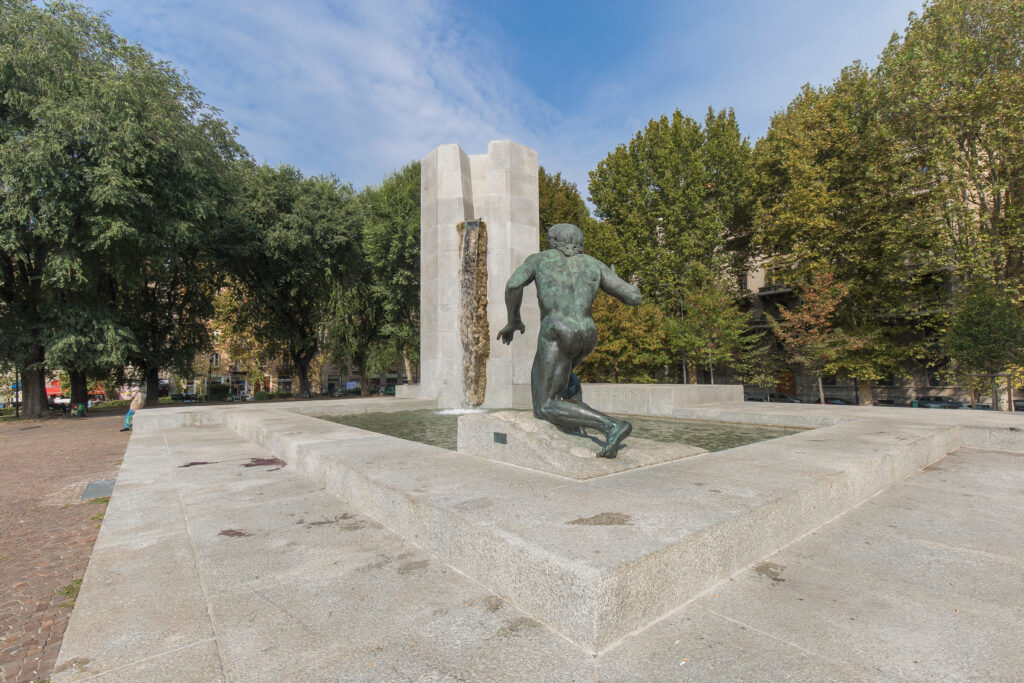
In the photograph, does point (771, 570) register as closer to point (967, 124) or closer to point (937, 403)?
point (967, 124)

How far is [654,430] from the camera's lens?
30.1 ft

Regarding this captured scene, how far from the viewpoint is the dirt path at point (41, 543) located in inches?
109

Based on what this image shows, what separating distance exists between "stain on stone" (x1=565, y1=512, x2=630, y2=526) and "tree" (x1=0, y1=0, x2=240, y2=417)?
21017mm

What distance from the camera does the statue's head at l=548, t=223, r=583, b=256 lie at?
Result: 19.0 ft

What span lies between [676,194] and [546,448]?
1000 inches

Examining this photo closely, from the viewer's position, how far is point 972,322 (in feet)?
56.6

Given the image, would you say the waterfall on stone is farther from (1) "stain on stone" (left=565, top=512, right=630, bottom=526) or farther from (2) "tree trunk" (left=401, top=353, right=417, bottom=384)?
(2) "tree trunk" (left=401, top=353, right=417, bottom=384)

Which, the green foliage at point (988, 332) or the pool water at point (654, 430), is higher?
the green foliage at point (988, 332)

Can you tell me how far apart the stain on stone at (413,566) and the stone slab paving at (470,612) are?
2 cm

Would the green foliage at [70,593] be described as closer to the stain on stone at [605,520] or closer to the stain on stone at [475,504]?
the stain on stone at [475,504]

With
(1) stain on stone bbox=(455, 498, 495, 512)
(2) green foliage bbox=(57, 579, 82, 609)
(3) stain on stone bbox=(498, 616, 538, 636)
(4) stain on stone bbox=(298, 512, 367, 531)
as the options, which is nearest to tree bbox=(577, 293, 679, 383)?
(4) stain on stone bbox=(298, 512, 367, 531)

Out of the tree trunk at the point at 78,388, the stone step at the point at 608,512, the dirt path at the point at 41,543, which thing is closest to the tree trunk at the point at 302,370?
the tree trunk at the point at 78,388

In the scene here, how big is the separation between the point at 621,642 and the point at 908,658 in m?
1.23

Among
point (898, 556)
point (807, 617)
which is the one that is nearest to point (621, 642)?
point (807, 617)
